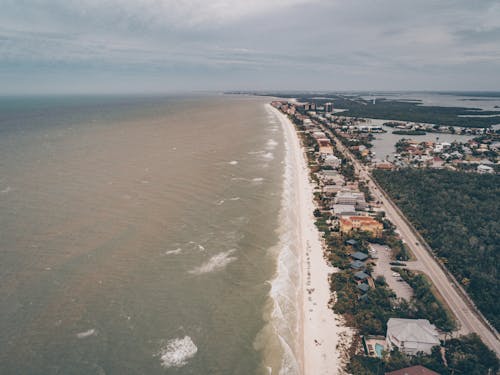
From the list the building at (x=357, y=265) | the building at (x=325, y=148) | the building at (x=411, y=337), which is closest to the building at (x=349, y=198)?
the building at (x=357, y=265)

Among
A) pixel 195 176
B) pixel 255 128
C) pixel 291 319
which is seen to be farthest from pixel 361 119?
pixel 291 319

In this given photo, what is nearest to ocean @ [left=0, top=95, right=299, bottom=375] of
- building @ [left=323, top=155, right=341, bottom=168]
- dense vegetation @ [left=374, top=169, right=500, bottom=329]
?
building @ [left=323, top=155, right=341, bottom=168]

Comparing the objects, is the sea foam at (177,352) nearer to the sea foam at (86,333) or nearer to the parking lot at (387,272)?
the sea foam at (86,333)

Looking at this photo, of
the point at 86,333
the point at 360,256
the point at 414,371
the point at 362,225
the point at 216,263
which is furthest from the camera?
the point at 362,225

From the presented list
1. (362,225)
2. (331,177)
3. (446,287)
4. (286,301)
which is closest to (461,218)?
(362,225)

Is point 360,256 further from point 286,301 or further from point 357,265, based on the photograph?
point 286,301

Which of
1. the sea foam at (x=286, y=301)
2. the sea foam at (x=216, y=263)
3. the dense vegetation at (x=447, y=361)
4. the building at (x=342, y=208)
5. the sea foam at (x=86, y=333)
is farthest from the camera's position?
the building at (x=342, y=208)
